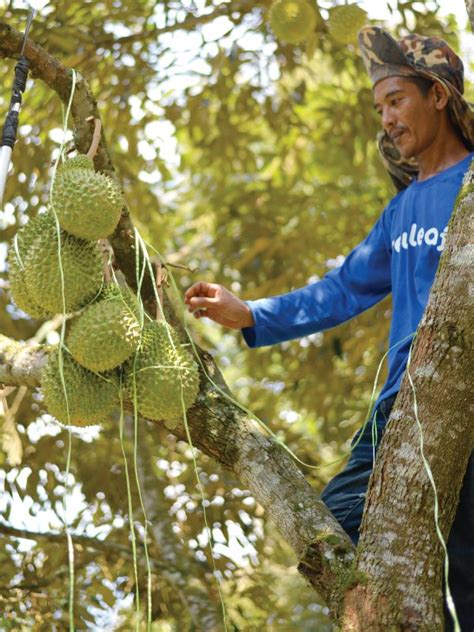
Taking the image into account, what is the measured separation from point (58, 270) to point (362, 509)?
0.93m

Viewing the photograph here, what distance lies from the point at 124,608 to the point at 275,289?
1.78 metres

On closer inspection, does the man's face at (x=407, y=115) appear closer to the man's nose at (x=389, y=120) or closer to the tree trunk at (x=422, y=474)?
the man's nose at (x=389, y=120)

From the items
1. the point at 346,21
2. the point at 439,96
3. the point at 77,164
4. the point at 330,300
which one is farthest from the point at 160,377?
the point at 346,21

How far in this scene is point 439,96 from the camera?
2900mm

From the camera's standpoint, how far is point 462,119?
2848 millimetres

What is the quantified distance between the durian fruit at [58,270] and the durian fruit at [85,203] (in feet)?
0.12

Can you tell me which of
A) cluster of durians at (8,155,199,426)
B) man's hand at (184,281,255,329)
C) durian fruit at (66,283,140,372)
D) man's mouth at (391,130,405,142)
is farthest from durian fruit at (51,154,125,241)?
man's mouth at (391,130,405,142)

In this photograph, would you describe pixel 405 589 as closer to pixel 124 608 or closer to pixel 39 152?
pixel 124 608

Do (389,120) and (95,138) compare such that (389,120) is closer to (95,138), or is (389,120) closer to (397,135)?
(397,135)

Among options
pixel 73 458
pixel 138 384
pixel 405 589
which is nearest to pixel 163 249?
pixel 73 458

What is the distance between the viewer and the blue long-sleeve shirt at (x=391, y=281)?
101 inches

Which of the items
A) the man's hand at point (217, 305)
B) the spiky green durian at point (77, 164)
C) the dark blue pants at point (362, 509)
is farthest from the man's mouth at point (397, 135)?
the spiky green durian at point (77, 164)

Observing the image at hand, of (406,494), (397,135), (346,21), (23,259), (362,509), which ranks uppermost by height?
(346,21)

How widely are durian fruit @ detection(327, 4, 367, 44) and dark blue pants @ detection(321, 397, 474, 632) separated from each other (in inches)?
82.5
